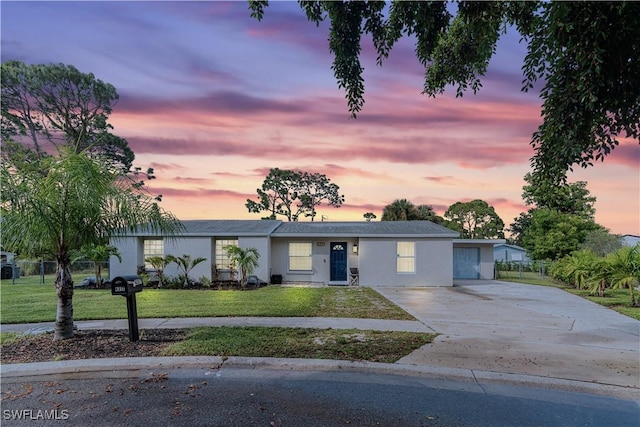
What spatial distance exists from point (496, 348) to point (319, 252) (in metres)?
13.3

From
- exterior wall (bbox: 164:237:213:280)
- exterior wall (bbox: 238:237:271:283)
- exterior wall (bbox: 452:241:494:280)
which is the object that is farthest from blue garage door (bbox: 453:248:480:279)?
exterior wall (bbox: 164:237:213:280)

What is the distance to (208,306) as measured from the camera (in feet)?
37.1

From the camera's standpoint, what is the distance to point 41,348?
650cm

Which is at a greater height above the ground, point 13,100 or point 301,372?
point 13,100

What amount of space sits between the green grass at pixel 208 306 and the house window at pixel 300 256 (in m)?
5.03

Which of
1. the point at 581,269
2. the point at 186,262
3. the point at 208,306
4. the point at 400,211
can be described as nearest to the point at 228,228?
the point at 186,262

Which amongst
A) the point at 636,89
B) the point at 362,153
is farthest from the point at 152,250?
the point at 636,89

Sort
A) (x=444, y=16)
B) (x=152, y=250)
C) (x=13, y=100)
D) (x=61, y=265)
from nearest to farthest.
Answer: (x=444, y=16)
(x=61, y=265)
(x=152, y=250)
(x=13, y=100)

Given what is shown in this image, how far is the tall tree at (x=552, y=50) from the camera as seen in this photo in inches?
155

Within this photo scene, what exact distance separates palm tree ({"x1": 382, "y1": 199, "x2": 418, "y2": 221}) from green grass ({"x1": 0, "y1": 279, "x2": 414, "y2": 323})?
21.0m

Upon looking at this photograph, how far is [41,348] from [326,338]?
15.7 feet

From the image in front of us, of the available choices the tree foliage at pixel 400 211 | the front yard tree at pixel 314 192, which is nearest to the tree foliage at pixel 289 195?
the front yard tree at pixel 314 192

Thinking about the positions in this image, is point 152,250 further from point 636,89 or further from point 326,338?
point 636,89

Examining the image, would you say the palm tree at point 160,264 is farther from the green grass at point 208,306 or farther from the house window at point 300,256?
the house window at point 300,256
